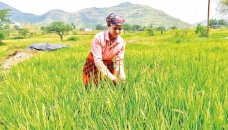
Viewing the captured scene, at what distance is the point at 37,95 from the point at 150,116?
3.64ft

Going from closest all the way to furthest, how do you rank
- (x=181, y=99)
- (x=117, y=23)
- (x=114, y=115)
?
1. (x=114, y=115)
2. (x=181, y=99)
3. (x=117, y=23)

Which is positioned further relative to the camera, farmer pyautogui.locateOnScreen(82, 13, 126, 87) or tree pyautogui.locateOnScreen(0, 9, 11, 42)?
tree pyautogui.locateOnScreen(0, 9, 11, 42)

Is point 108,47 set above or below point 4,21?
below

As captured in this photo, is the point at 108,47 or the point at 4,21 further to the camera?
the point at 4,21

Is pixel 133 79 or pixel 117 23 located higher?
pixel 117 23

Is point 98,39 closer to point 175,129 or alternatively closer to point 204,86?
point 204,86

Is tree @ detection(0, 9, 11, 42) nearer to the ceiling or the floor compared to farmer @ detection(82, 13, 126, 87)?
nearer to the ceiling

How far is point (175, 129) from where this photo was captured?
1.37 m

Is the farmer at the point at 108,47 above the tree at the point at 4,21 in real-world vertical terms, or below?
below

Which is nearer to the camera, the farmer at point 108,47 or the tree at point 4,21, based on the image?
the farmer at point 108,47

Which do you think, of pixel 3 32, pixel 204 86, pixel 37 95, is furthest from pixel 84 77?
pixel 3 32

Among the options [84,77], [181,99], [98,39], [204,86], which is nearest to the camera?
[181,99]

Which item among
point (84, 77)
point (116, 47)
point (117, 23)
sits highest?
point (117, 23)

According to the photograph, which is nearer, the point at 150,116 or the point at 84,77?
A: the point at 150,116
